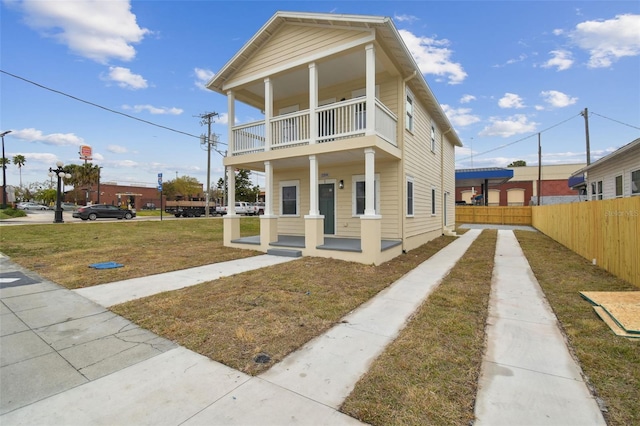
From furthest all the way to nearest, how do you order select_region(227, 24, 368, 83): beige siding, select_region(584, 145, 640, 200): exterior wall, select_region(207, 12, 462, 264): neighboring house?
select_region(584, 145, 640, 200): exterior wall
select_region(227, 24, 368, 83): beige siding
select_region(207, 12, 462, 264): neighboring house

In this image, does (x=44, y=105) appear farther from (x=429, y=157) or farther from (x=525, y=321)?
(x=525, y=321)

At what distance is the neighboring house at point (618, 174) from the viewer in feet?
37.9

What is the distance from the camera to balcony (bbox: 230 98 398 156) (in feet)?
28.3

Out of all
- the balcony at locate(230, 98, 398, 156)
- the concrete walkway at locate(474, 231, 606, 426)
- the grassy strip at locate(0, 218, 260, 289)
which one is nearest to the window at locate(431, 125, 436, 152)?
the balcony at locate(230, 98, 398, 156)

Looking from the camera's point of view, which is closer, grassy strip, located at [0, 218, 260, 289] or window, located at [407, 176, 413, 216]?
grassy strip, located at [0, 218, 260, 289]

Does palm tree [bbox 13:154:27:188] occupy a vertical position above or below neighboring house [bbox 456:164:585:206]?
above

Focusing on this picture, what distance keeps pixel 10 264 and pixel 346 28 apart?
35.4 feet

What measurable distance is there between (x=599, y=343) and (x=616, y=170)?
1476 cm

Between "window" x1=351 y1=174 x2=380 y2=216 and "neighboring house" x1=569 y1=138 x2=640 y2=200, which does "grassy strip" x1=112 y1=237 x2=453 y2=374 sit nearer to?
"window" x1=351 y1=174 x2=380 y2=216

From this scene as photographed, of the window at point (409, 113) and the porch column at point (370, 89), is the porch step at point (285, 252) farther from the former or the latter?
the window at point (409, 113)

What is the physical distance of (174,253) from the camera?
Result: 9.58 meters

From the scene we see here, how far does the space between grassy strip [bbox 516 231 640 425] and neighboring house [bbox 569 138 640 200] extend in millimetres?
7444

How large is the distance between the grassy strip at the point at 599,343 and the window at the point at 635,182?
752 cm

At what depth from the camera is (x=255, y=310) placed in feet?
14.4
